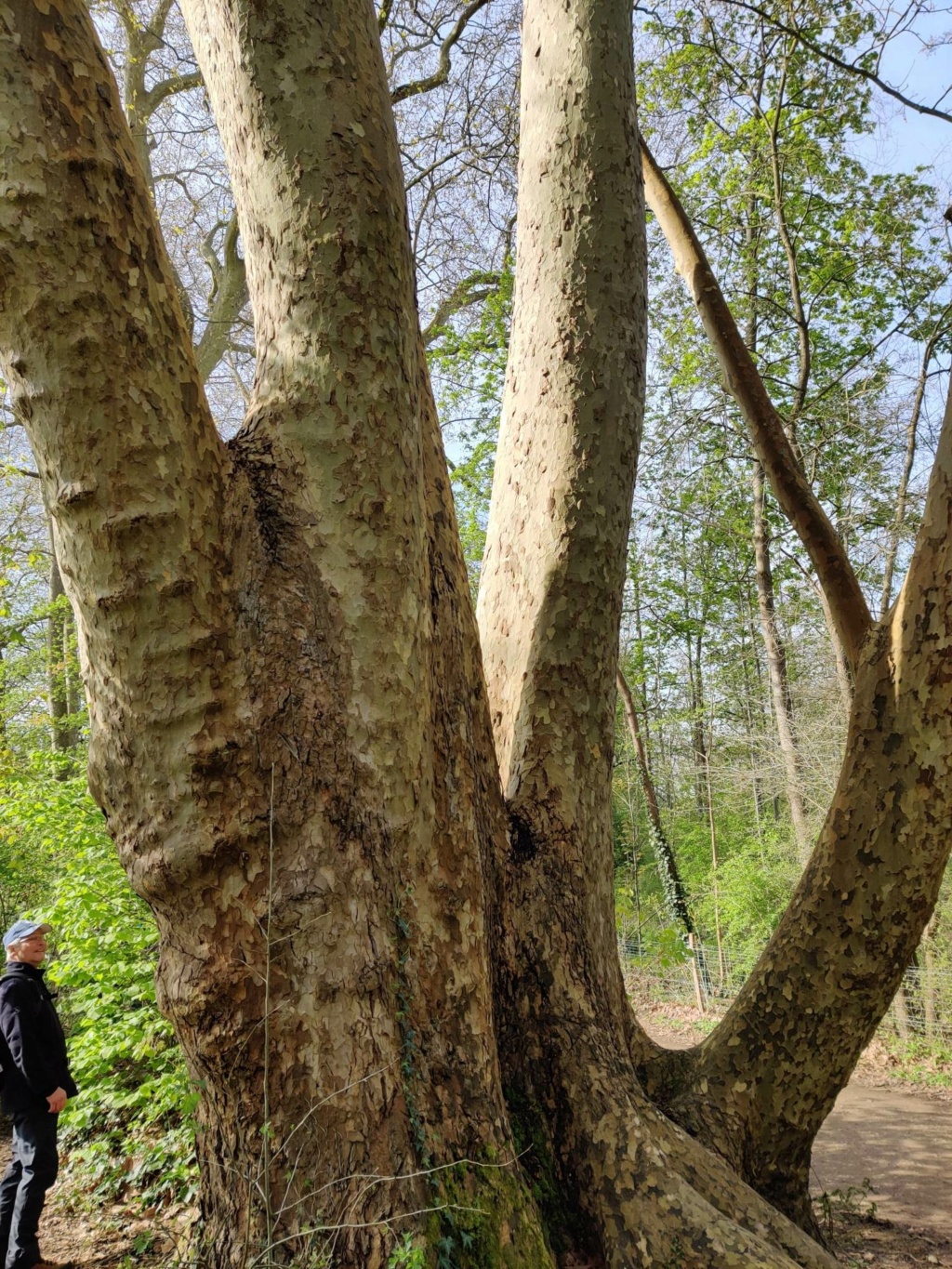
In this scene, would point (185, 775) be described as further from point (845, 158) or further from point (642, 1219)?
point (845, 158)

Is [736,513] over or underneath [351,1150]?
over

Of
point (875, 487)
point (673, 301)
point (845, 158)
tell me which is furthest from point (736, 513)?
point (845, 158)

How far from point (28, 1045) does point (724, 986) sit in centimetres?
1244

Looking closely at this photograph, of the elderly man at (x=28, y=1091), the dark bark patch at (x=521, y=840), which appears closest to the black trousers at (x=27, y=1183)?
the elderly man at (x=28, y=1091)

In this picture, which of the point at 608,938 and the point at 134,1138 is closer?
the point at 608,938

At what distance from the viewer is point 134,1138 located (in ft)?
12.4

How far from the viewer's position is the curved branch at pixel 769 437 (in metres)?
3.61

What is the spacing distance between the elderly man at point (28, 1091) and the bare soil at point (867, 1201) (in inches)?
9.4

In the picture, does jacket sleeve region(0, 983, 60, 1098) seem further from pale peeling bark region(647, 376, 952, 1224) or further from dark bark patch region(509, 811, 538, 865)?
pale peeling bark region(647, 376, 952, 1224)

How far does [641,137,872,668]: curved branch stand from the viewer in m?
3.61

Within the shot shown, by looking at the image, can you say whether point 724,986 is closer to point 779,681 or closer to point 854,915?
point 779,681

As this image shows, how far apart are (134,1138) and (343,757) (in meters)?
2.87

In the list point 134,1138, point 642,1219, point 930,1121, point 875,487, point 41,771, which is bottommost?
point 930,1121

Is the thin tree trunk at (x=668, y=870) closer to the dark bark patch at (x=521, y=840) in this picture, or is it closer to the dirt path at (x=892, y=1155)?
the dirt path at (x=892, y=1155)
